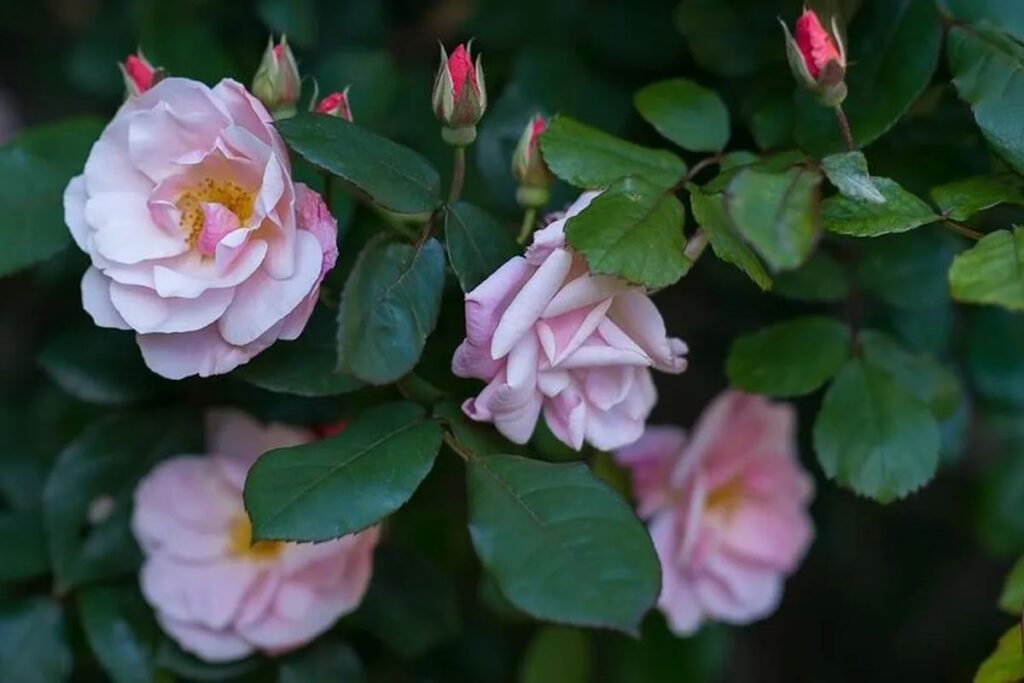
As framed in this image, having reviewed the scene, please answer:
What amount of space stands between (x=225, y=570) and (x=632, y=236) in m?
0.38

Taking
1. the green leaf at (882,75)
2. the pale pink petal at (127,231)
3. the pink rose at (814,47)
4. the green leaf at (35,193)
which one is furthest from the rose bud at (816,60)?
the green leaf at (35,193)

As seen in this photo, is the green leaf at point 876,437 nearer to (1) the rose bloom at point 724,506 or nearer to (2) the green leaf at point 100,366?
(1) the rose bloom at point 724,506

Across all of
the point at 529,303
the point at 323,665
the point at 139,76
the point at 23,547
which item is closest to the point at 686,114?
the point at 529,303

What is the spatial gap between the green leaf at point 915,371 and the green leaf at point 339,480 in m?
0.33

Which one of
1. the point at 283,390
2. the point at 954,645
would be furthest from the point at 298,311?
the point at 954,645

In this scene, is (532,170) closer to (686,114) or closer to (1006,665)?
(686,114)

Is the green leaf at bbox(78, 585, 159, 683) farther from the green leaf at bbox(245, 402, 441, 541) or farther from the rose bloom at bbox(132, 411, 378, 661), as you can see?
the green leaf at bbox(245, 402, 441, 541)

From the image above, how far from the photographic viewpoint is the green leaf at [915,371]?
2.76ft

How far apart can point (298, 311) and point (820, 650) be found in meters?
0.98

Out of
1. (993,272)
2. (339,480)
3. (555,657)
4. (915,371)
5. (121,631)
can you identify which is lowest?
(555,657)

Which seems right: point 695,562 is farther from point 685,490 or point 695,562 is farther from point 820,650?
point 820,650

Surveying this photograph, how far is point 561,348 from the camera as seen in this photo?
652 mm

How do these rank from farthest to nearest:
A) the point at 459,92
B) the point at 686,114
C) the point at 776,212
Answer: the point at 686,114
the point at 459,92
the point at 776,212

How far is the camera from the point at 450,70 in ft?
2.19
